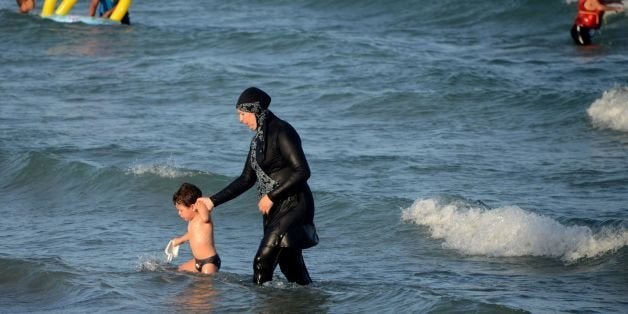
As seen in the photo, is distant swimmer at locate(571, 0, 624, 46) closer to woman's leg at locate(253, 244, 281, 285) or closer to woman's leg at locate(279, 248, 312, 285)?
woman's leg at locate(279, 248, 312, 285)

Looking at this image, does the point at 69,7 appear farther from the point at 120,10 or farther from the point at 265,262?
the point at 265,262

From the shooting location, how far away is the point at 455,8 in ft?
87.2

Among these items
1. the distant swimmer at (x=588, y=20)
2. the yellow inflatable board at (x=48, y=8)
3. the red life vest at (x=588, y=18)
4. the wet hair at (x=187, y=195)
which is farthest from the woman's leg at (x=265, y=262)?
the yellow inflatable board at (x=48, y=8)

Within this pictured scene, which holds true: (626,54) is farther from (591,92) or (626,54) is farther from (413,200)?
(413,200)

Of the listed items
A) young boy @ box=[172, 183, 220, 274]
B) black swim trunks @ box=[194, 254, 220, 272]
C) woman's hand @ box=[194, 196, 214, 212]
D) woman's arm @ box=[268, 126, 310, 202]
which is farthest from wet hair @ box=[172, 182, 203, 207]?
woman's arm @ box=[268, 126, 310, 202]

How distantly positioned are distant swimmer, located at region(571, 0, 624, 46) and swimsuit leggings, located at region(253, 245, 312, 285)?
13.8 metres

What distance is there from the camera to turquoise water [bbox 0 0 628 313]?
9.66m

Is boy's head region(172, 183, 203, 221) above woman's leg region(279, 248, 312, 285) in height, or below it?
above

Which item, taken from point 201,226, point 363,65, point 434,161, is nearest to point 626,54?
point 363,65

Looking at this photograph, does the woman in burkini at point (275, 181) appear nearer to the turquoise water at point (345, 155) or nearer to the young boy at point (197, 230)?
the young boy at point (197, 230)

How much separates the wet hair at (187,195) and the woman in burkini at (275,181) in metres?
0.41

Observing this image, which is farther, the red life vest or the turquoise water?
the red life vest

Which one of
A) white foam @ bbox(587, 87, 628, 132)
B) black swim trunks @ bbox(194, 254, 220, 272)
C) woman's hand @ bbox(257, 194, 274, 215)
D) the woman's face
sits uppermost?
the woman's face

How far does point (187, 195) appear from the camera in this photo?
8.95m
